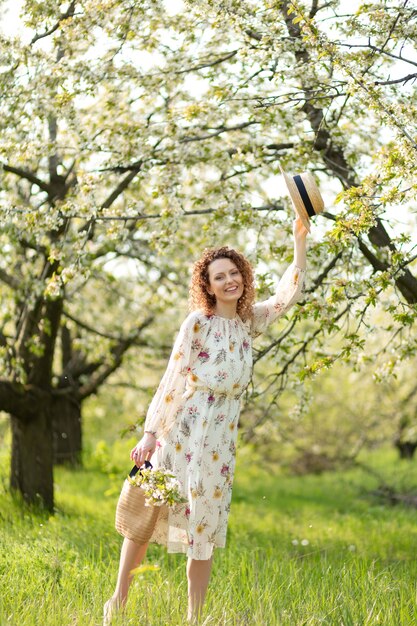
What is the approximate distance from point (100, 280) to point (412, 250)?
614 cm

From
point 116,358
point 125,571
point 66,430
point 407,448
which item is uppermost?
point 116,358

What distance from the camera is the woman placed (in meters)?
4.24

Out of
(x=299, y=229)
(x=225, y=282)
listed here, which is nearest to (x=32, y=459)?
(x=225, y=282)

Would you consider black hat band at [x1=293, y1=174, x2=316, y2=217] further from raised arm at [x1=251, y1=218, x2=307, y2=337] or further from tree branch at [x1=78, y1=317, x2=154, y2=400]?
tree branch at [x1=78, y1=317, x2=154, y2=400]

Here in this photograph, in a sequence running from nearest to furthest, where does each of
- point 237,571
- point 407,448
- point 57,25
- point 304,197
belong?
point 304,197
point 237,571
point 57,25
point 407,448

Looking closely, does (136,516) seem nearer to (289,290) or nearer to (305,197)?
(289,290)

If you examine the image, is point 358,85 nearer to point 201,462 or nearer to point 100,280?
point 201,462

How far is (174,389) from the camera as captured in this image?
14.2 feet

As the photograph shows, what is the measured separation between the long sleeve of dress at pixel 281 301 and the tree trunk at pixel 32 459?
13.1 feet

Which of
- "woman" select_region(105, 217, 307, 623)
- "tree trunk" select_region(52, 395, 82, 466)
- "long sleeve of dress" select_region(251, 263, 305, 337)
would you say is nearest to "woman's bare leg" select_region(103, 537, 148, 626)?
"woman" select_region(105, 217, 307, 623)

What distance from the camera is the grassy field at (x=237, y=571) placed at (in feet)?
14.0

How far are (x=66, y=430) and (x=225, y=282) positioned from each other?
8.09 meters

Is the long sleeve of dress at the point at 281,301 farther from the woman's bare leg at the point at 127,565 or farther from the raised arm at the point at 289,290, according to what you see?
the woman's bare leg at the point at 127,565

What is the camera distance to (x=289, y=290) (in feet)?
14.9
